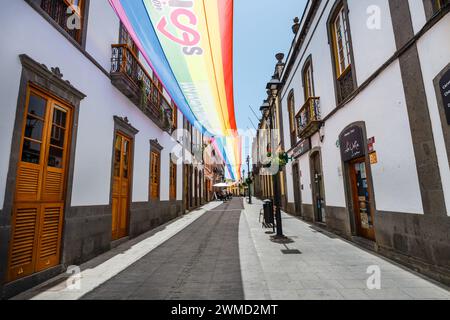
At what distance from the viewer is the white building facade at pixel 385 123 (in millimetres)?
3875

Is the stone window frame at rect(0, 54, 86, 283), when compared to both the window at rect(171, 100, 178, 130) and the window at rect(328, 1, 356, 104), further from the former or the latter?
the window at rect(171, 100, 178, 130)

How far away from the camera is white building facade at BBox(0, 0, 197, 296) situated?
3.69 metres

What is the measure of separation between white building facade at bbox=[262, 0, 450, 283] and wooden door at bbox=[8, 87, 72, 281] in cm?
658

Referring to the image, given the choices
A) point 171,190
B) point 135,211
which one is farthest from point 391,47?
point 171,190

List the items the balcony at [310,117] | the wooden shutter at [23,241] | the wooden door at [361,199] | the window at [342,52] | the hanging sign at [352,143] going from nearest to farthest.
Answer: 1. the wooden shutter at [23,241]
2. the hanging sign at [352,143]
3. the wooden door at [361,199]
4. the window at [342,52]
5. the balcony at [310,117]

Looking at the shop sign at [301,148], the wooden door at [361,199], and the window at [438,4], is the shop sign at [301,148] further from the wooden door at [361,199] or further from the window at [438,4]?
the window at [438,4]

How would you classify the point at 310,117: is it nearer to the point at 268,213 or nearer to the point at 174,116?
the point at 268,213

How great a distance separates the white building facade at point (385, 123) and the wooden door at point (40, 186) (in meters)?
6.58

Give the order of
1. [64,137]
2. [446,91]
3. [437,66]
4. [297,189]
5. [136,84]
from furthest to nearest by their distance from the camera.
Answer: [297,189], [136,84], [64,137], [437,66], [446,91]

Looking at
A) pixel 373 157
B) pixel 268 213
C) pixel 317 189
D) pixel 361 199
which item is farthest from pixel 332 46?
pixel 268 213

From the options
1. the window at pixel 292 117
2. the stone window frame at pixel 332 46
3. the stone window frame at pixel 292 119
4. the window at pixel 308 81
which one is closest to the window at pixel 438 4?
the stone window frame at pixel 332 46

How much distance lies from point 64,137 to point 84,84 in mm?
1386

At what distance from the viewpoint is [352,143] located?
654 cm

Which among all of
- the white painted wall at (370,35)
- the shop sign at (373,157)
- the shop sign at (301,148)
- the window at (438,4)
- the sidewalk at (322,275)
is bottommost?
the sidewalk at (322,275)
